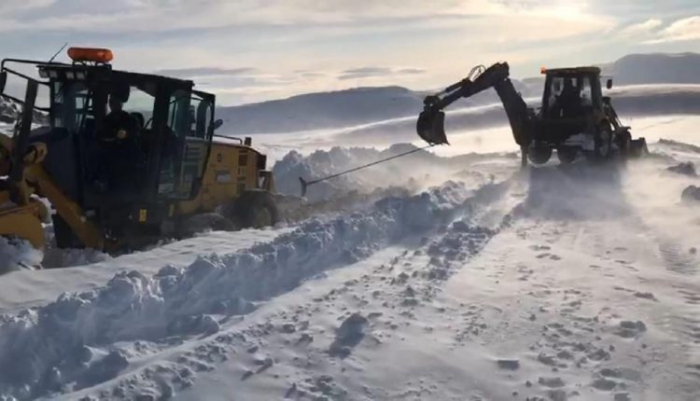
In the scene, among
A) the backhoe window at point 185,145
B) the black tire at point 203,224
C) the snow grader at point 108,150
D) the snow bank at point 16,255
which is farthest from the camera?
the black tire at point 203,224

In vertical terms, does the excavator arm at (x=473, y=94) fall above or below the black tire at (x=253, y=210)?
above

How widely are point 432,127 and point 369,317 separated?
33.4 ft

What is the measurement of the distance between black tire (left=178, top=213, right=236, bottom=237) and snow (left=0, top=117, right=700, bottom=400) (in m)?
0.64

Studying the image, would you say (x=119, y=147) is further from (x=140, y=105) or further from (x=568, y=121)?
(x=568, y=121)

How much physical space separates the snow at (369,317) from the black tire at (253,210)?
127 cm

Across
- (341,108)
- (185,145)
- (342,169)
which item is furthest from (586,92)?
(341,108)

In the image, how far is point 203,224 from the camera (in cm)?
994

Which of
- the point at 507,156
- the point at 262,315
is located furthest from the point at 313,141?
the point at 262,315

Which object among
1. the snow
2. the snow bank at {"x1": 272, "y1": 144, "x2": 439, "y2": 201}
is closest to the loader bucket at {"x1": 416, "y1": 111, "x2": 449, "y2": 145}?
the snow bank at {"x1": 272, "y1": 144, "x2": 439, "y2": 201}

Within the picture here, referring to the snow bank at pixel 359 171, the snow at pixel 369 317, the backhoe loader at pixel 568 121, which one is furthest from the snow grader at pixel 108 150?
the backhoe loader at pixel 568 121

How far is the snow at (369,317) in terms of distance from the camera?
15.8ft

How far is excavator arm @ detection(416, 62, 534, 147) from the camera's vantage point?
52.0 ft

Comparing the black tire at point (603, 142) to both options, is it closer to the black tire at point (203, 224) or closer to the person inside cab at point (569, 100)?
the person inside cab at point (569, 100)

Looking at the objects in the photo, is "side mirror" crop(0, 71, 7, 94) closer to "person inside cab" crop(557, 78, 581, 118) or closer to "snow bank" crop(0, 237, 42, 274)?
"snow bank" crop(0, 237, 42, 274)
